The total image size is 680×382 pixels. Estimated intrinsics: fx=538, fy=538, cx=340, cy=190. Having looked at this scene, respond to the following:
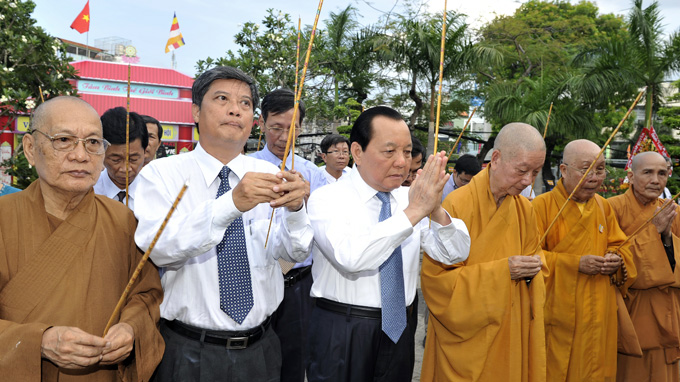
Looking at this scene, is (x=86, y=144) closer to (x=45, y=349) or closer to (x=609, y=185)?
(x=45, y=349)

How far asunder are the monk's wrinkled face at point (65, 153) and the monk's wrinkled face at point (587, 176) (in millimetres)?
3274

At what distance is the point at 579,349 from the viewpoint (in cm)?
384

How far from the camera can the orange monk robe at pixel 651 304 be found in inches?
167

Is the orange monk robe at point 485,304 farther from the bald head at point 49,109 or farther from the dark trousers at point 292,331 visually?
the bald head at point 49,109

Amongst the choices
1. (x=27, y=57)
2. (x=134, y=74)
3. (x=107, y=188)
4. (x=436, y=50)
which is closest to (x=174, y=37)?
(x=134, y=74)

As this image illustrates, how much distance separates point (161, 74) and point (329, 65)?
9062 millimetres

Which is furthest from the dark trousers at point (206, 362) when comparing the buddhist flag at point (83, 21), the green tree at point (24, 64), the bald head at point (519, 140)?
the buddhist flag at point (83, 21)

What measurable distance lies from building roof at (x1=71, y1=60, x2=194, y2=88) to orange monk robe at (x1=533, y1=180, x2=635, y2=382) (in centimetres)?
1745

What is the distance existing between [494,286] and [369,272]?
724mm

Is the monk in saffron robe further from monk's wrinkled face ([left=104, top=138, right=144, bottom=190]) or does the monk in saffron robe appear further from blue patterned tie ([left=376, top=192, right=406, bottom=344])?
monk's wrinkled face ([left=104, top=138, right=144, bottom=190])

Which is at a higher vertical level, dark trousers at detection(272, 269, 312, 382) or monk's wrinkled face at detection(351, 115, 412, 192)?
monk's wrinkled face at detection(351, 115, 412, 192)

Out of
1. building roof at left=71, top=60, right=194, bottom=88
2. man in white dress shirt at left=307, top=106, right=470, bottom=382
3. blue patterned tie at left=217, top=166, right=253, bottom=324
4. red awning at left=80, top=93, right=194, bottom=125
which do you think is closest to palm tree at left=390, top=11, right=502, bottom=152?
building roof at left=71, top=60, right=194, bottom=88

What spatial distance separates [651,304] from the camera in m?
4.34

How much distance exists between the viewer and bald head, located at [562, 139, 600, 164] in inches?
154
